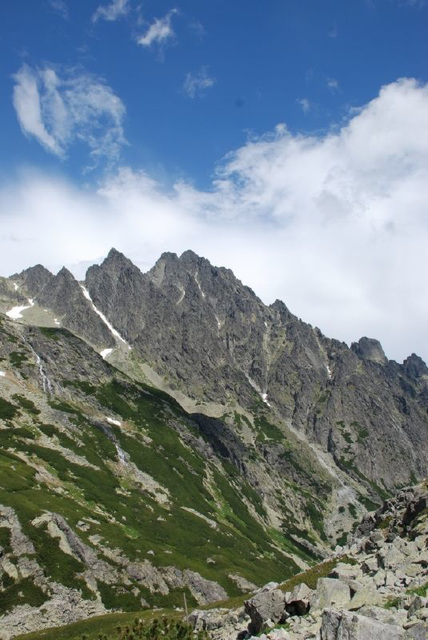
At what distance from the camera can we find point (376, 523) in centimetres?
5931

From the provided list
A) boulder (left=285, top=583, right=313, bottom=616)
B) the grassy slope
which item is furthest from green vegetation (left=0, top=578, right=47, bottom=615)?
boulder (left=285, top=583, right=313, bottom=616)

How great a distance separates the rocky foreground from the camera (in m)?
15.8

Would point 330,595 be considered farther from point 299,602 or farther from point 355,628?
point 355,628

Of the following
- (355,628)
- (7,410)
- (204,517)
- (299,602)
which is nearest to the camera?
(355,628)

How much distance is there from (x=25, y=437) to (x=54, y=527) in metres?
70.8

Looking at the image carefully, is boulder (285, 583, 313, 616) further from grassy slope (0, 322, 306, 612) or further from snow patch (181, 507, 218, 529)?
snow patch (181, 507, 218, 529)

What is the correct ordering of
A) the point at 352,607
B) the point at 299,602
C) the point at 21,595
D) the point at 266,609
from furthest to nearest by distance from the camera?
the point at 21,595 → the point at 266,609 → the point at 299,602 → the point at 352,607

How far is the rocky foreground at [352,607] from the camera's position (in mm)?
15844

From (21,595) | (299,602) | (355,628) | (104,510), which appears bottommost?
(21,595)

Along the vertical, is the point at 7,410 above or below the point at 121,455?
above

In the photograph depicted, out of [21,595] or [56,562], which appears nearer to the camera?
[21,595]

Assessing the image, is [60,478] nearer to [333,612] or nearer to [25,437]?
[25,437]

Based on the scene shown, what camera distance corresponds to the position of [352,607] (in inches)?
804

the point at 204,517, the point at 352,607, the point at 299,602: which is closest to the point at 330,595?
the point at 299,602
